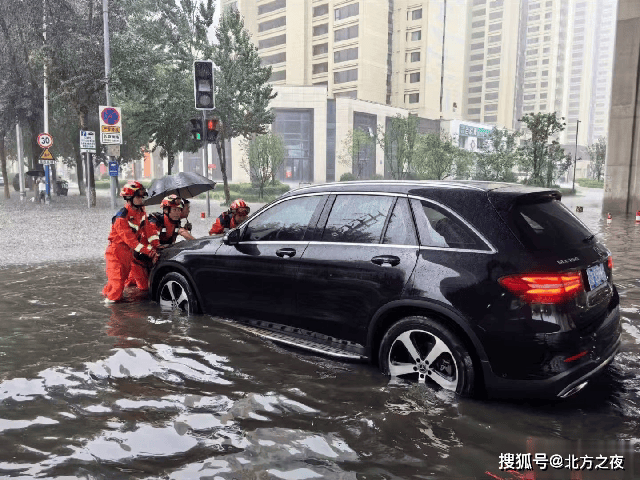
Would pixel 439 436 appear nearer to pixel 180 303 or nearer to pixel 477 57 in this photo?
pixel 180 303

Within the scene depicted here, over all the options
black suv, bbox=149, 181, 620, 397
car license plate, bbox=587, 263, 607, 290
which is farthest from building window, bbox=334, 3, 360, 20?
car license plate, bbox=587, 263, 607, 290

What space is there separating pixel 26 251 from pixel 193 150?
1649 centimetres

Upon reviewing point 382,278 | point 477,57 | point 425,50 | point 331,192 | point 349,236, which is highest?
point 477,57

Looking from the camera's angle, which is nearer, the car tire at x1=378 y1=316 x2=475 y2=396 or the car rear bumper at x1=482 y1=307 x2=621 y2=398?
the car rear bumper at x1=482 y1=307 x2=621 y2=398

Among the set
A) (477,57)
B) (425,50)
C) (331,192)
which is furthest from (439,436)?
(477,57)

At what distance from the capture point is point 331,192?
14.7 feet

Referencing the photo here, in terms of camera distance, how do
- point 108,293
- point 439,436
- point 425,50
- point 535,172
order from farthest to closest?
point 425,50, point 535,172, point 108,293, point 439,436

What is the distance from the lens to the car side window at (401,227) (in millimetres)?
3867

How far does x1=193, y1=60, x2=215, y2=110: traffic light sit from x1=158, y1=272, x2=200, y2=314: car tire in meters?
7.98

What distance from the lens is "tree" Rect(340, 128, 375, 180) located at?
49.1 metres

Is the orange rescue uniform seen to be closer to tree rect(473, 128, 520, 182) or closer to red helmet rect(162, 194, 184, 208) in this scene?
red helmet rect(162, 194, 184, 208)

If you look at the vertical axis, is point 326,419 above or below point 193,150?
below

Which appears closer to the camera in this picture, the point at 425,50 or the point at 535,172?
the point at 535,172

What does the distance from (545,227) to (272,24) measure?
254 ft
